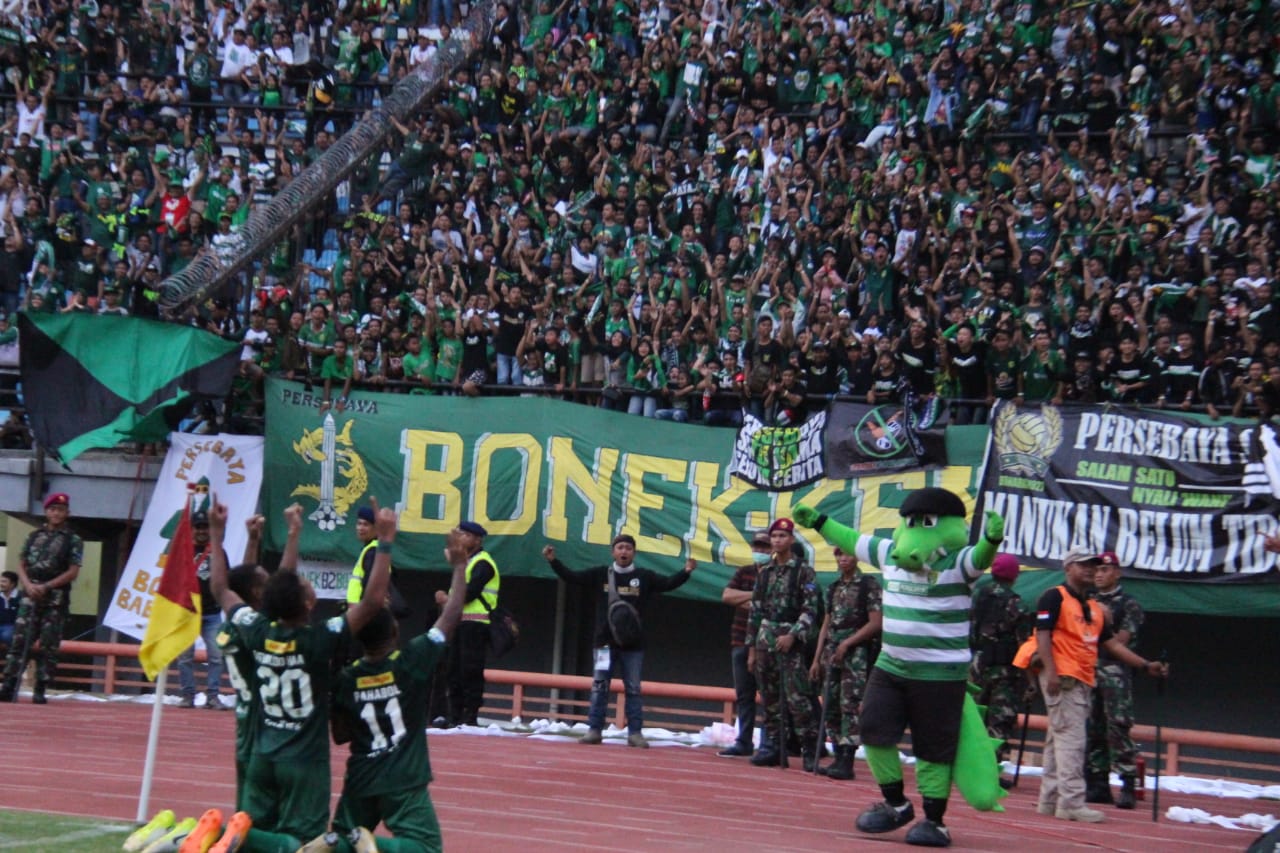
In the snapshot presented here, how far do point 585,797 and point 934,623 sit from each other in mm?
2767

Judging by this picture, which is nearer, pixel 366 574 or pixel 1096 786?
pixel 1096 786

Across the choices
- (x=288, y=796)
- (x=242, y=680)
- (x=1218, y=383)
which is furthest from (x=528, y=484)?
(x=288, y=796)

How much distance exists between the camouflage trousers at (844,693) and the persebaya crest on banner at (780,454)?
10.2 feet

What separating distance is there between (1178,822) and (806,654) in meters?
3.11

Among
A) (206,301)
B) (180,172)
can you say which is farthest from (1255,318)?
(180,172)

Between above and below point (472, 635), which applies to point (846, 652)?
above

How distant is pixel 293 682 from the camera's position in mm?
7113

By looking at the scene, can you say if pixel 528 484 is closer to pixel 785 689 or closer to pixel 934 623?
pixel 785 689

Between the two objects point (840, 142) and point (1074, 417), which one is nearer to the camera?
point (1074, 417)

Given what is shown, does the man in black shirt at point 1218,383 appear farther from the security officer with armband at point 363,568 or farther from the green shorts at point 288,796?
the green shorts at point 288,796

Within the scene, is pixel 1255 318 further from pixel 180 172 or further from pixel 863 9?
pixel 180 172

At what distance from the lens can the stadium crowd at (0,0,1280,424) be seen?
54.8 feet

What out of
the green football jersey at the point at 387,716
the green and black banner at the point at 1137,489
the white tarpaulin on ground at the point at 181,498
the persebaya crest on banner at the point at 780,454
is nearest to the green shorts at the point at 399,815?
the green football jersey at the point at 387,716

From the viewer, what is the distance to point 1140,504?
1482cm
